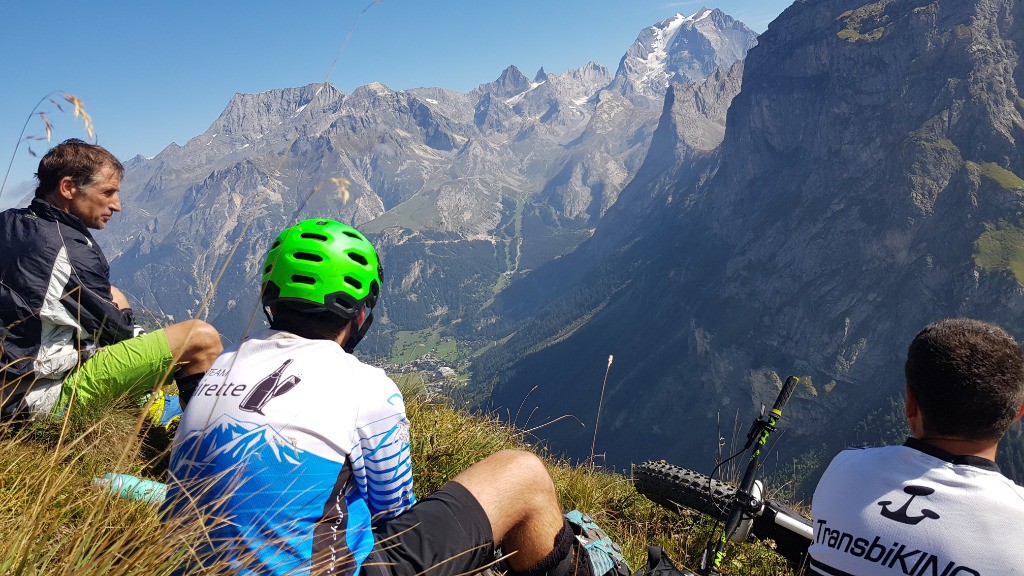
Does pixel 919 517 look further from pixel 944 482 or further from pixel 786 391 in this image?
pixel 786 391

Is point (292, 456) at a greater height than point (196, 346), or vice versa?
point (292, 456)

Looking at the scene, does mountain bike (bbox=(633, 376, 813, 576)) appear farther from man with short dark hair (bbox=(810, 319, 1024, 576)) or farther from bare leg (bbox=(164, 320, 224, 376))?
bare leg (bbox=(164, 320, 224, 376))

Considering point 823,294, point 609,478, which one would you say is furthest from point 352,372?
point 823,294

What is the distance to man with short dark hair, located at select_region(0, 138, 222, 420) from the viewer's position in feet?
15.7

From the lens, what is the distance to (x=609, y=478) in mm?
7102

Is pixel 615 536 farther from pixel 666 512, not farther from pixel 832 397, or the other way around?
pixel 832 397

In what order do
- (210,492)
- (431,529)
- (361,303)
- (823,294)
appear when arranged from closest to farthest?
(210,492)
(431,529)
(361,303)
(823,294)

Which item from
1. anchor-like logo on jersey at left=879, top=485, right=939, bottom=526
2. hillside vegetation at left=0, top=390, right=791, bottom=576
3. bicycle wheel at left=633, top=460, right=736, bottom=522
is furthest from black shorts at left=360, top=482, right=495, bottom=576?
bicycle wheel at left=633, top=460, right=736, bottom=522

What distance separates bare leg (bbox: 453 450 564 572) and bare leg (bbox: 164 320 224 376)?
3609 mm

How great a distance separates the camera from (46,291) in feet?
16.2

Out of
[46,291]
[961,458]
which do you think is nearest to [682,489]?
[961,458]

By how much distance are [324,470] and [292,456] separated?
182 millimetres

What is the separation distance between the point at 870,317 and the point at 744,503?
212 m

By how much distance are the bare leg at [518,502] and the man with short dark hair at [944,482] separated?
173 cm
